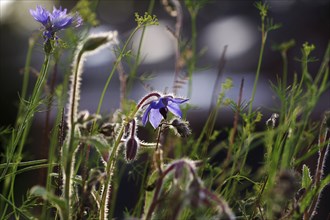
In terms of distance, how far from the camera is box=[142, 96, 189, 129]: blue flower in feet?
5.60

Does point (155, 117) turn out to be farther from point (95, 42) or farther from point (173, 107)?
point (95, 42)

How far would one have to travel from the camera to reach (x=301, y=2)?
7.96 meters

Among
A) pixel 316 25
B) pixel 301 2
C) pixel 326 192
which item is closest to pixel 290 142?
pixel 326 192

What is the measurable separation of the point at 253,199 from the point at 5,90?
512 cm

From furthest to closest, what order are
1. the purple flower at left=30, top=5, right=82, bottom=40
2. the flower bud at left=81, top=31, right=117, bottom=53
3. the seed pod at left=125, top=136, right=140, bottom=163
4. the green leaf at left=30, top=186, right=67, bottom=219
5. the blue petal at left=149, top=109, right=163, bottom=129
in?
the blue petal at left=149, top=109, right=163, bottom=129 → the purple flower at left=30, top=5, right=82, bottom=40 → the seed pod at left=125, top=136, right=140, bottom=163 → the flower bud at left=81, top=31, right=117, bottom=53 → the green leaf at left=30, top=186, right=67, bottom=219

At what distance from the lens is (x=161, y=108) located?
172cm

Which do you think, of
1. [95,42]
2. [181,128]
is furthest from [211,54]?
[95,42]

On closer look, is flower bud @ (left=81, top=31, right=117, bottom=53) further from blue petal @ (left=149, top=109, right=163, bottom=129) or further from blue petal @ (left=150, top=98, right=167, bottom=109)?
blue petal @ (left=149, top=109, right=163, bottom=129)

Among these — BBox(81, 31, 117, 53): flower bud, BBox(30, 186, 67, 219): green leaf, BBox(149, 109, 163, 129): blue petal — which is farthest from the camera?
BBox(149, 109, 163, 129): blue petal

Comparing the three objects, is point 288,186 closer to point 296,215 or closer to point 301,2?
point 296,215

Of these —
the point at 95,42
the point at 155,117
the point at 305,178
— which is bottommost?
the point at 305,178

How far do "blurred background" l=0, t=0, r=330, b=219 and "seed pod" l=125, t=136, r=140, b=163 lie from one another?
3.31 metres

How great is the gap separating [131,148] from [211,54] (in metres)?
6.82

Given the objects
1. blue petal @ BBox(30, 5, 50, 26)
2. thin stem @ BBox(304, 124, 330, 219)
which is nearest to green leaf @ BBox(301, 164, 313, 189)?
thin stem @ BBox(304, 124, 330, 219)
